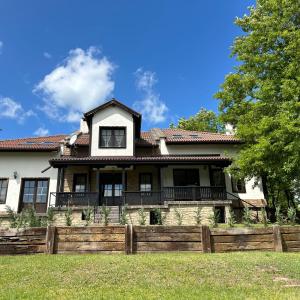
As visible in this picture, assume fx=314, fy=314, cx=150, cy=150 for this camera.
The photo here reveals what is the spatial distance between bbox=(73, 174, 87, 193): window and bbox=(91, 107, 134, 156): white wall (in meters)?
1.57

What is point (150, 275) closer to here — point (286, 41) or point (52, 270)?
point (52, 270)

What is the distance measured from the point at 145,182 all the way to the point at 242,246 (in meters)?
11.0

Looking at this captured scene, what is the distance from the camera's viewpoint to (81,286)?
605cm

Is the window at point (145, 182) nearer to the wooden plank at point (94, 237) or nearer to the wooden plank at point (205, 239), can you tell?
the wooden plank at point (94, 237)

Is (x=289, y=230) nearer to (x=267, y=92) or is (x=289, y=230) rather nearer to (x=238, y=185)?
(x=267, y=92)

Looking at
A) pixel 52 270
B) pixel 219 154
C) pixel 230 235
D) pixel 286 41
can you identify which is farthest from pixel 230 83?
Result: pixel 52 270

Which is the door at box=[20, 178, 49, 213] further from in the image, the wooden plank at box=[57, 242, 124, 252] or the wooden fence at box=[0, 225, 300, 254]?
the wooden plank at box=[57, 242, 124, 252]

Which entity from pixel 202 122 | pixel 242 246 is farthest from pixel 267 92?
pixel 202 122

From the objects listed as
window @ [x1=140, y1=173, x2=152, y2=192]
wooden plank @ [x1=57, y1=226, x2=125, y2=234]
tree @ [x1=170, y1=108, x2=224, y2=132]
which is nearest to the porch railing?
window @ [x1=140, y1=173, x2=152, y2=192]

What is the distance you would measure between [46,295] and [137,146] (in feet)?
52.8

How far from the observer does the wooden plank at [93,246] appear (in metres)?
9.19

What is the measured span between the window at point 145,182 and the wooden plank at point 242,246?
10658mm

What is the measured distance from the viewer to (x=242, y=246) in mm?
9188

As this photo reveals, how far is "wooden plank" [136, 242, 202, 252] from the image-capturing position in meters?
9.12
